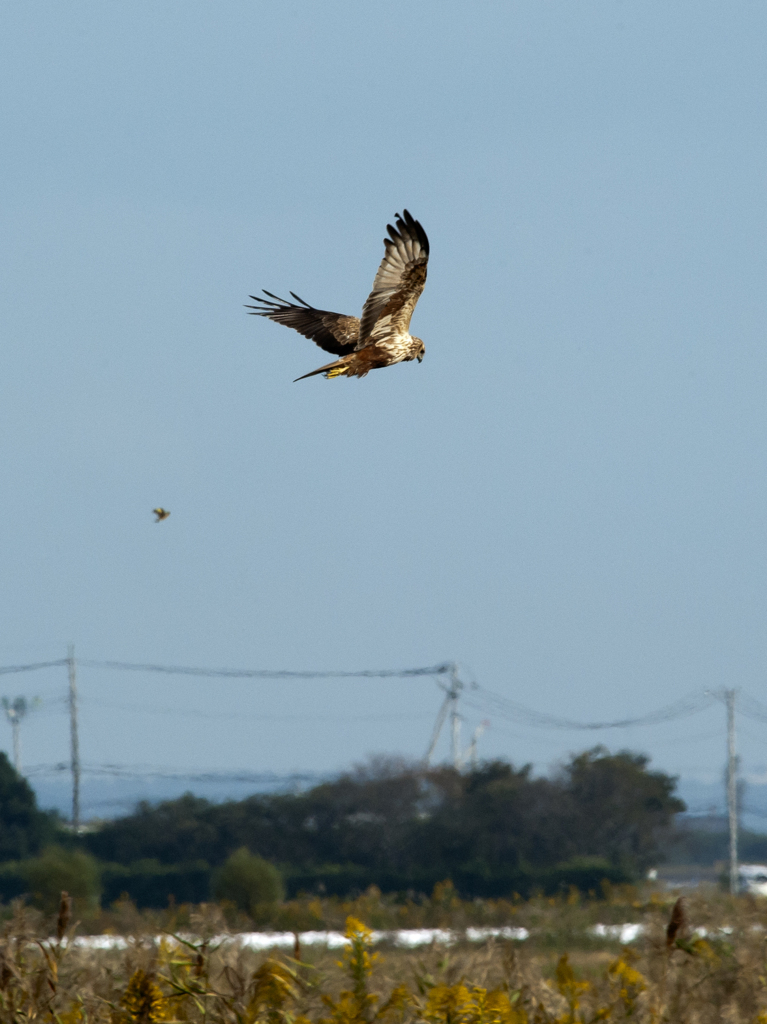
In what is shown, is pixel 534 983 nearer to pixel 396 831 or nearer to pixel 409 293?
pixel 409 293

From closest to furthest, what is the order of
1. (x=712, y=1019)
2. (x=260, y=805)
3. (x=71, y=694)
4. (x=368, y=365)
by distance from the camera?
(x=712, y=1019)
(x=368, y=365)
(x=260, y=805)
(x=71, y=694)

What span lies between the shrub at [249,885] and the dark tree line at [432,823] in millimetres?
6425

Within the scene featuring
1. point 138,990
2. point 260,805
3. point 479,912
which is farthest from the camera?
point 260,805

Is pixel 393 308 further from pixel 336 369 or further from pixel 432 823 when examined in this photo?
pixel 432 823

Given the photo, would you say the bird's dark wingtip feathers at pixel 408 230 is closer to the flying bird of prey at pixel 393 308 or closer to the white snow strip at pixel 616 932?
the flying bird of prey at pixel 393 308

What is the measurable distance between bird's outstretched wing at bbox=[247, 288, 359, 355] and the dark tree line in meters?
29.2

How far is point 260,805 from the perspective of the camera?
41.8 metres

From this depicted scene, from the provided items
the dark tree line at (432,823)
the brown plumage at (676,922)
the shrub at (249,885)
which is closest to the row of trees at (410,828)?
the dark tree line at (432,823)

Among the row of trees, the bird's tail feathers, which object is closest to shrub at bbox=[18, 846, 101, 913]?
the row of trees

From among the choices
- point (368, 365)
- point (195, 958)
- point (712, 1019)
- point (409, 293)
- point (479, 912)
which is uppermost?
point (409, 293)

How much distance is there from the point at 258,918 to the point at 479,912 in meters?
4.51

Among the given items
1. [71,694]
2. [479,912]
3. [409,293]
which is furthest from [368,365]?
[71,694]

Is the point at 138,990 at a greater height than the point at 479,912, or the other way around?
the point at 138,990

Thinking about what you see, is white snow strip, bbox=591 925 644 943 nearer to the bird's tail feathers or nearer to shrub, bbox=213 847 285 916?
shrub, bbox=213 847 285 916
